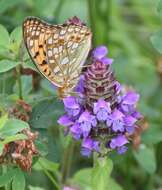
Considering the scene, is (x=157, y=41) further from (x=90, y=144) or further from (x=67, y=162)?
(x=67, y=162)

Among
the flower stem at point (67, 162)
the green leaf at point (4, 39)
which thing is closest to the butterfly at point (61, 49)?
the green leaf at point (4, 39)

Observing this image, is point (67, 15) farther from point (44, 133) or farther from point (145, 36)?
point (44, 133)

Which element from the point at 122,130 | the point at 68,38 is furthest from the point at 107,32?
the point at 122,130

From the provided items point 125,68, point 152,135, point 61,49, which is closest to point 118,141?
point 61,49

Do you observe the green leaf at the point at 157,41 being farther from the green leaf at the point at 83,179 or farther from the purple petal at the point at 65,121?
the green leaf at the point at 83,179

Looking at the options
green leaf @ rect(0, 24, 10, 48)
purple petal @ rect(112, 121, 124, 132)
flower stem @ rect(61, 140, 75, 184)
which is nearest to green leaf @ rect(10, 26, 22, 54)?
green leaf @ rect(0, 24, 10, 48)

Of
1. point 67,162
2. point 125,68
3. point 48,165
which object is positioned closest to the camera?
point 48,165

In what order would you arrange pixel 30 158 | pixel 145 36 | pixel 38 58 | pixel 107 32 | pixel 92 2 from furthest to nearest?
pixel 145 36 → pixel 107 32 → pixel 92 2 → pixel 38 58 → pixel 30 158
